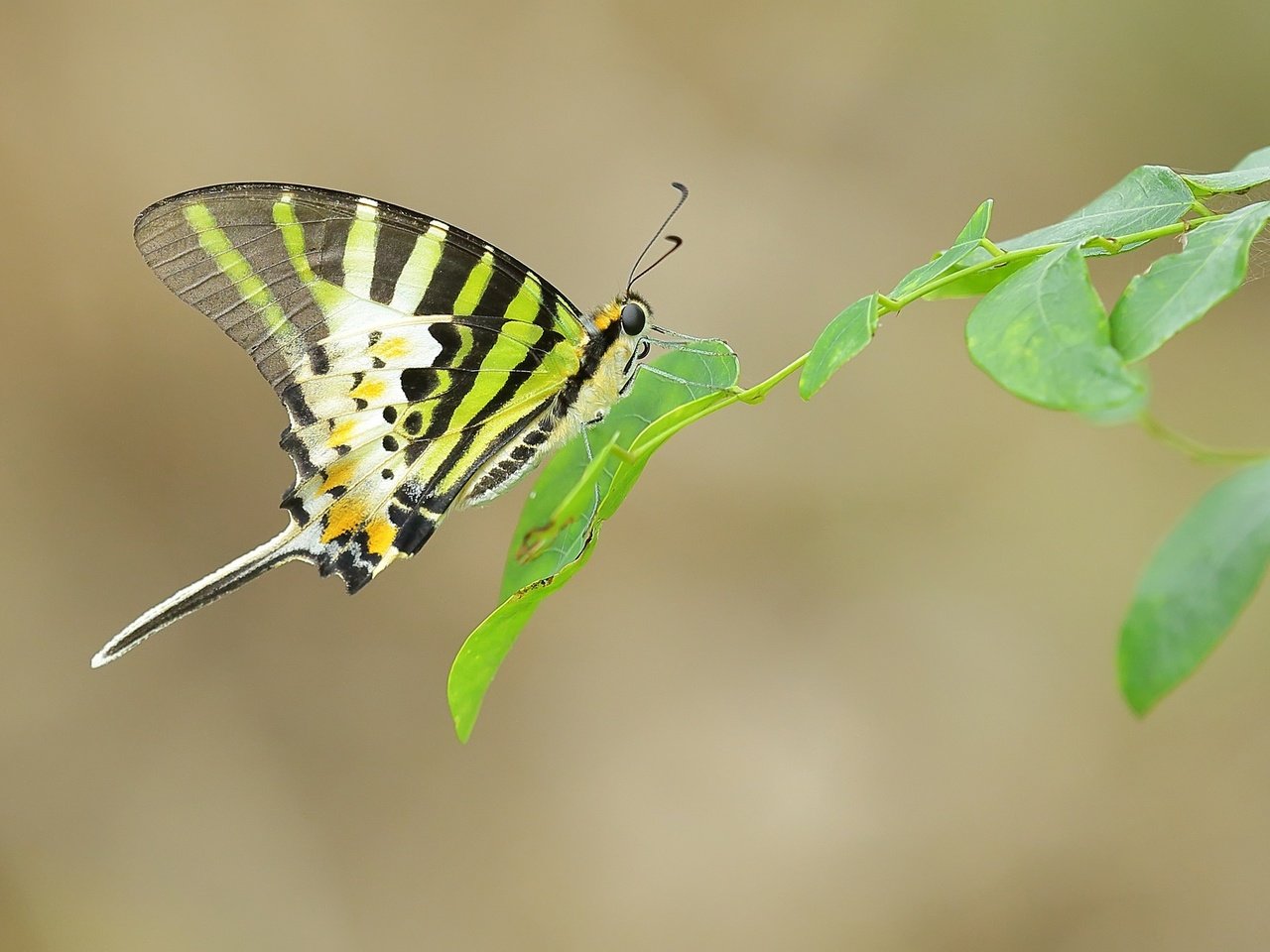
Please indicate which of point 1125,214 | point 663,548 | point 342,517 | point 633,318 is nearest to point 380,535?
point 342,517

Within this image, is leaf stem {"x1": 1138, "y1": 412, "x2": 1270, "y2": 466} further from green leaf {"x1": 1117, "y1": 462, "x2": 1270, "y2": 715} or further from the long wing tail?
the long wing tail

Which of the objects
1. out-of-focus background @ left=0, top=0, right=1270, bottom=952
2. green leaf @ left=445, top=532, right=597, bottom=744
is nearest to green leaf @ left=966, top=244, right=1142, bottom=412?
green leaf @ left=445, top=532, right=597, bottom=744

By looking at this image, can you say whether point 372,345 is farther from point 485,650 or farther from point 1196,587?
point 1196,587

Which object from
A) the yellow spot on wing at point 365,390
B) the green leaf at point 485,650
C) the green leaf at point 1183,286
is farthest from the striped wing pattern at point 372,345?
the green leaf at point 1183,286

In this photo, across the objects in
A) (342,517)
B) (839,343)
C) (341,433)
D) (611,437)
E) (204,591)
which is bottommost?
(204,591)

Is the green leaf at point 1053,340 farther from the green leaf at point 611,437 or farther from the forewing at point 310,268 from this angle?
the forewing at point 310,268

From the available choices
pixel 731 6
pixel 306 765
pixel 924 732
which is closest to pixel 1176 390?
pixel 924 732
